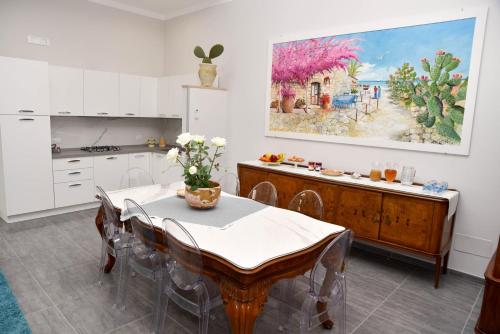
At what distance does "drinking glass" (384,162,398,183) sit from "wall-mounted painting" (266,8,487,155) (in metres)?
0.20

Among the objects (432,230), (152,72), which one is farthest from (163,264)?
(152,72)

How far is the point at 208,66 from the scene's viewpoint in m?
4.61

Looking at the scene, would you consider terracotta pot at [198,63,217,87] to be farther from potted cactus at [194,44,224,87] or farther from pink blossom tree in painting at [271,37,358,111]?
pink blossom tree in painting at [271,37,358,111]

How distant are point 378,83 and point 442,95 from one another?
0.61 m

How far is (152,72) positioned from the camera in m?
5.89

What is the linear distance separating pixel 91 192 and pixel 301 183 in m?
3.03

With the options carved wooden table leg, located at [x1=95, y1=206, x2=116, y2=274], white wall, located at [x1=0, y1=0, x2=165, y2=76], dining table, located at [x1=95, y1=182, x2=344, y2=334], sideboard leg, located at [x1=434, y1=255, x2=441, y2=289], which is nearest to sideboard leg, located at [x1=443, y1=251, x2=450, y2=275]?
sideboard leg, located at [x1=434, y1=255, x2=441, y2=289]

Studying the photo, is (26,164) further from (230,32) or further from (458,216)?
(458,216)

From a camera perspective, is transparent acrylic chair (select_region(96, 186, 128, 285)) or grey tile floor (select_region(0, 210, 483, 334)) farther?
transparent acrylic chair (select_region(96, 186, 128, 285))

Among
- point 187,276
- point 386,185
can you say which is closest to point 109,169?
point 187,276

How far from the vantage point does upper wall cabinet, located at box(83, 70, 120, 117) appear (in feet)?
15.6

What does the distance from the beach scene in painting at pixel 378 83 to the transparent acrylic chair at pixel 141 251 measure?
239 centimetres

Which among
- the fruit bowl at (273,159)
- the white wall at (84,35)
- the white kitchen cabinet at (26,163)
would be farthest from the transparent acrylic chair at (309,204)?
the white wall at (84,35)

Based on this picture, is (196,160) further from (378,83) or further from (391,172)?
(378,83)
